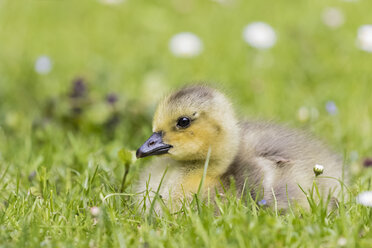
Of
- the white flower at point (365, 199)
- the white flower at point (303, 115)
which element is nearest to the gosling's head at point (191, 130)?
the white flower at point (365, 199)

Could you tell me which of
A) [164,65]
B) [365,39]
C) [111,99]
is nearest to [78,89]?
[111,99]

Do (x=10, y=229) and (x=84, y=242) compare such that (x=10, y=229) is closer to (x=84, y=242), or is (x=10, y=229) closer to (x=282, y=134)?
(x=84, y=242)

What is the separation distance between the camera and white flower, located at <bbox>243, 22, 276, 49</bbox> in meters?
5.20

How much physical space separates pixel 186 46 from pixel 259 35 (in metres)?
0.65

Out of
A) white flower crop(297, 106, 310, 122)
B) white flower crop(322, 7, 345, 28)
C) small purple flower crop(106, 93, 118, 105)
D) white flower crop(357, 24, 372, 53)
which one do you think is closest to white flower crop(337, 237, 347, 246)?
white flower crop(297, 106, 310, 122)

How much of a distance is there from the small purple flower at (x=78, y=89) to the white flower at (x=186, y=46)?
1459 mm

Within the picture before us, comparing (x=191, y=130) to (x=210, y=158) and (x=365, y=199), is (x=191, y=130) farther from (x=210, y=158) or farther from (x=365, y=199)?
(x=365, y=199)

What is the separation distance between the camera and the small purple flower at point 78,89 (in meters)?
3.96

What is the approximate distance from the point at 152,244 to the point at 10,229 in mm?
604

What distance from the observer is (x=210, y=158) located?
279 centimetres

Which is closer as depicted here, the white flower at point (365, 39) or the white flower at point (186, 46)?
the white flower at point (365, 39)

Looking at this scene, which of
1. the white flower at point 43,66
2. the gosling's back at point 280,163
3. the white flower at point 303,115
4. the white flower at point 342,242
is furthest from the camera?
the white flower at point 43,66

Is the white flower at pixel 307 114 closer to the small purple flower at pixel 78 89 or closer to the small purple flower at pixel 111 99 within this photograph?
the small purple flower at pixel 111 99

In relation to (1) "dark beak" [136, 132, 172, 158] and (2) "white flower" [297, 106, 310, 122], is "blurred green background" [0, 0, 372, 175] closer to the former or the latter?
(2) "white flower" [297, 106, 310, 122]
